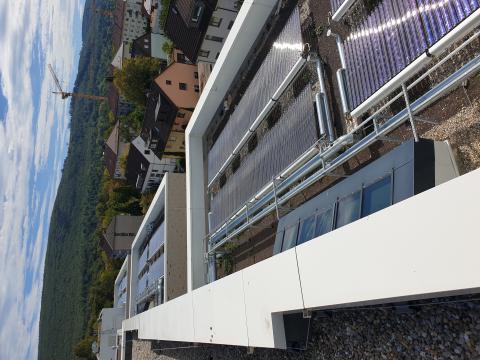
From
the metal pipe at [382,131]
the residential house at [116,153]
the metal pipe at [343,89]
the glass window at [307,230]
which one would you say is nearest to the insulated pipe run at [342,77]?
the metal pipe at [343,89]

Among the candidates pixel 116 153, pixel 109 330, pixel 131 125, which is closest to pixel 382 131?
pixel 109 330

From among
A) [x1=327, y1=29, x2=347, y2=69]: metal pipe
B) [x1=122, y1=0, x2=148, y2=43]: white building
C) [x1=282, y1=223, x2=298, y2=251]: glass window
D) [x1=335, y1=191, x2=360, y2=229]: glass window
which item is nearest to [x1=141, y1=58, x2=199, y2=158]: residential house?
[x1=327, y1=29, x2=347, y2=69]: metal pipe

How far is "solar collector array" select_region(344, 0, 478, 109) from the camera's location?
6389 millimetres

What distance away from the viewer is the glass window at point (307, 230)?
356 inches

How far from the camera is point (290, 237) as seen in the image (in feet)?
32.5

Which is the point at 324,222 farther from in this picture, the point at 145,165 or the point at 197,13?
the point at 145,165

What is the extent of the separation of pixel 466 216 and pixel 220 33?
37.6 meters

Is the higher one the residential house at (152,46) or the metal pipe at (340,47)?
the residential house at (152,46)

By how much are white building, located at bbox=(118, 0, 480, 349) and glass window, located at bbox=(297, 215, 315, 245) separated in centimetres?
3

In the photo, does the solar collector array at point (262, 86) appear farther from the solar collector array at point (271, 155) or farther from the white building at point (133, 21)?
the white building at point (133, 21)

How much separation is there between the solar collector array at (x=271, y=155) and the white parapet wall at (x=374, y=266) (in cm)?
366

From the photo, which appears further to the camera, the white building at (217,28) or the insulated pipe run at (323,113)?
the white building at (217,28)

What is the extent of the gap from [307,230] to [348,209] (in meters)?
1.61

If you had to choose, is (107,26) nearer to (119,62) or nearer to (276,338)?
(119,62)
